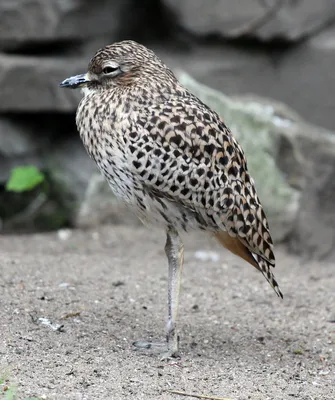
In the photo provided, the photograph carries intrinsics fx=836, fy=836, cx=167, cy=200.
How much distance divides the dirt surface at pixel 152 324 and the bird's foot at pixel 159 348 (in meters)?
0.05

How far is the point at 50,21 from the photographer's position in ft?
22.1

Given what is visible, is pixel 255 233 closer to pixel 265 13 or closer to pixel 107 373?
pixel 107 373

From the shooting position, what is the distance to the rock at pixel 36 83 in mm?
6781

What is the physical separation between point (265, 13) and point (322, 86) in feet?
3.02

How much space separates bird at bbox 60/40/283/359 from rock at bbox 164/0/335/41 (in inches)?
101

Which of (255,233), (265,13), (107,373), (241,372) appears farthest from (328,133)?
(107,373)

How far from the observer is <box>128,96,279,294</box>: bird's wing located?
A: 407 centimetres

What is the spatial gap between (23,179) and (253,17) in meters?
2.32

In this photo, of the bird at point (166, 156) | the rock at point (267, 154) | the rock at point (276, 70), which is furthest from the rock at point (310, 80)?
the bird at point (166, 156)

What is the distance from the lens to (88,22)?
22.6 feet

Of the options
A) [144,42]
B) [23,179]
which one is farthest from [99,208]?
[144,42]

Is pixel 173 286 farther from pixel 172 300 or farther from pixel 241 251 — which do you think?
pixel 241 251

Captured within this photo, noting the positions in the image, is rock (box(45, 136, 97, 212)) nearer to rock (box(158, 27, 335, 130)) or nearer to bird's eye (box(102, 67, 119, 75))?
rock (box(158, 27, 335, 130))

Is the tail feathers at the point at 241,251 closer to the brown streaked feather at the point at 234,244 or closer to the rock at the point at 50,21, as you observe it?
the brown streaked feather at the point at 234,244
